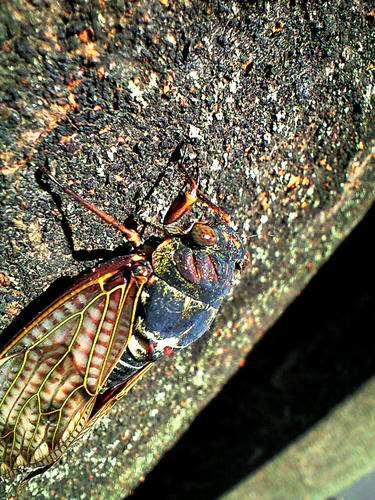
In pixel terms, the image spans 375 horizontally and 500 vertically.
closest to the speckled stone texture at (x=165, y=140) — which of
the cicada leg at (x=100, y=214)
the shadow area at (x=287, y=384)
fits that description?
the cicada leg at (x=100, y=214)

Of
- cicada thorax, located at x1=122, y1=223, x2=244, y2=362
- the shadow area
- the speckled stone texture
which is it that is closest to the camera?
the speckled stone texture

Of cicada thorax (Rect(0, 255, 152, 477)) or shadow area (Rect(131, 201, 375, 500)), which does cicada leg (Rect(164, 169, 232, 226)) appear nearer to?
cicada thorax (Rect(0, 255, 152, 477))

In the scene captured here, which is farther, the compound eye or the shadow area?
the shadow area

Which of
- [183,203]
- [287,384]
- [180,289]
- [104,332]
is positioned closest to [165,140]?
[183,203]

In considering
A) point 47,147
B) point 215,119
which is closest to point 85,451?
point 47,147

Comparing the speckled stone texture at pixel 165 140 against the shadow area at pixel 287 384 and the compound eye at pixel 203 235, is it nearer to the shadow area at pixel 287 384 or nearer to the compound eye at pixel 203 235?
the compound eye at pixel 203 235

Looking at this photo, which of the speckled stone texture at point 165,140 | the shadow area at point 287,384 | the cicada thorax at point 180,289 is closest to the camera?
the speckled stone texture at point 165,140

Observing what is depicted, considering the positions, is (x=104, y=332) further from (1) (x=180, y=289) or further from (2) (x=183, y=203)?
(2) (x=183, y=203)

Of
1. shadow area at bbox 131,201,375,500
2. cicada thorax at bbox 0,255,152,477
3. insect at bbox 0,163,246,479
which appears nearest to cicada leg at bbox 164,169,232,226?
insect at bbox 0,163,246,479
